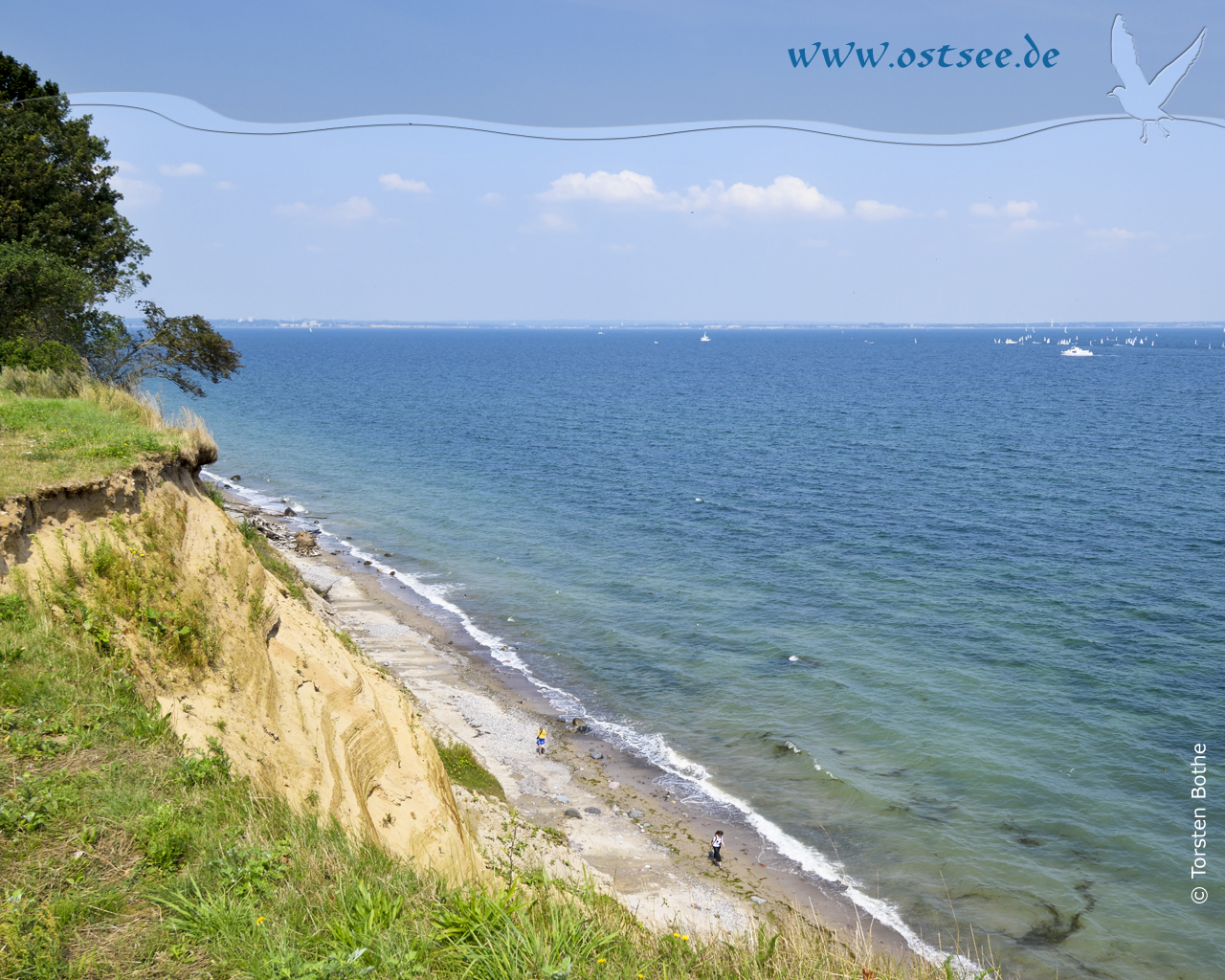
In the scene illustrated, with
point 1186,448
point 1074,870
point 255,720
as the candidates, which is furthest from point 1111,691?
point 1186,448

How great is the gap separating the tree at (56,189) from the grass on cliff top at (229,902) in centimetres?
2329

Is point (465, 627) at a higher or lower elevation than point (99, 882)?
lower

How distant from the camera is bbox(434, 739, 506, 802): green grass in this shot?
22.9 m

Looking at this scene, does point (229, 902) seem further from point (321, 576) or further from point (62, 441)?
point (321, 576)

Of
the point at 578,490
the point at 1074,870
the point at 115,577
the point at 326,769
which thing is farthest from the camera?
the point at 578,490

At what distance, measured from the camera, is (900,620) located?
116 feet

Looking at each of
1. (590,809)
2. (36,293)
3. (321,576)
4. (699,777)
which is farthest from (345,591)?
(699,777)

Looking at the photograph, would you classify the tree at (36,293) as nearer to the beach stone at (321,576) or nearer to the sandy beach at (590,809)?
the sandy beach at (590,809)

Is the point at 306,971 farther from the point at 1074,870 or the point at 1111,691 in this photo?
the point at 1111,691

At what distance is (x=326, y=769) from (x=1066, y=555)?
40569 millimetres

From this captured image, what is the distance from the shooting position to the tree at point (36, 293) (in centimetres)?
2234

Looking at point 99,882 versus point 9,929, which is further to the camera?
point 99,882

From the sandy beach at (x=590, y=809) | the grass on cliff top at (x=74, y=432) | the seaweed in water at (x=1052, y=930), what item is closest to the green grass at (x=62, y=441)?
the grass on cliff top at (x=74, y=432)

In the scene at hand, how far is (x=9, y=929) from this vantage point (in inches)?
216
